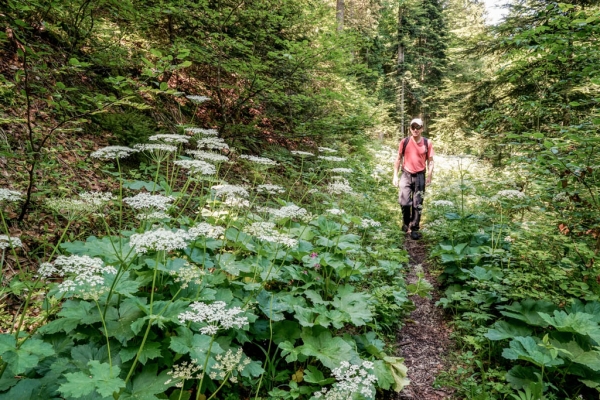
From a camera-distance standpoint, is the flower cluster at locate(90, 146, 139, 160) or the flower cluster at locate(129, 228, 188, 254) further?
the flower cluster at locate(90, 146, 139, 160)

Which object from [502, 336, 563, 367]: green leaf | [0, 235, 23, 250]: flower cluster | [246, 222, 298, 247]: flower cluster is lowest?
[502, 336, 563, 367]: green leaf

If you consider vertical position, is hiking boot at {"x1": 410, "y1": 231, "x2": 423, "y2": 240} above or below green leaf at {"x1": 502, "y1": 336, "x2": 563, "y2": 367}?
below

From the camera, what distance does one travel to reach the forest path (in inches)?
130

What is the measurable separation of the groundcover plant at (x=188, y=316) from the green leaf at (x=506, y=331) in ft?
3.69

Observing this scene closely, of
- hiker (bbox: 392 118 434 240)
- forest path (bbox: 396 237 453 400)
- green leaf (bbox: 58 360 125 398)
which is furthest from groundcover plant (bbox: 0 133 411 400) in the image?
hiker (bbox: 392 118 434 240)

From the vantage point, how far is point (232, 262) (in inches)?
128

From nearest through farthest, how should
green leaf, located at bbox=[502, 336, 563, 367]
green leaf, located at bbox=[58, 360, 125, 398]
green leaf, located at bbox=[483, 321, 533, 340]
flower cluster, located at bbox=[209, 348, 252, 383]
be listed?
1. green leaf, located at bbox=[58, 360, 125, 398]
2. flower cluster, located at bbox=[209, 348, 252, 383]
3. green leaf, located at bbox=[502, 336, 563, 367]
4. green leaf, located at bbox=[483, 321, 533, 340]

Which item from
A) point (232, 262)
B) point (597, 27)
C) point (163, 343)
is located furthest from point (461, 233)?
point (163, 343)

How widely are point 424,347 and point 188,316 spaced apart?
3.30 metres

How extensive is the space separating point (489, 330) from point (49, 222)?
5.63 metres

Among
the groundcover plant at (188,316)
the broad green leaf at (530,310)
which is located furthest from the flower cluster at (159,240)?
the broad green leaf at (530,310)

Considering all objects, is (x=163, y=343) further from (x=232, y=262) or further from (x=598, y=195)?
(x=598, y=195)

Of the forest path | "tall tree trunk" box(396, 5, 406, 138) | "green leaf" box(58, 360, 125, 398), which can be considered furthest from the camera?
"tall tree trunk" box(396, 5, 406, 138)

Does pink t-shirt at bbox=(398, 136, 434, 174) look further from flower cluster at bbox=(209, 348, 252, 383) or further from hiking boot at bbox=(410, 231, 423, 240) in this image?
flower cluster at bbox=(209, 348, 252, 383)
